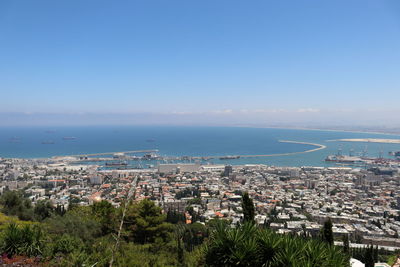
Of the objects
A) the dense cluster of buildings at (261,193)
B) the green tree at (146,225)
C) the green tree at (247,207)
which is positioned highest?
the green tree at (247,207)

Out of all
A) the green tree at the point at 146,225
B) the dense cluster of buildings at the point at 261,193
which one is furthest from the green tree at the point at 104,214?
the dense cluster of buildings at the point at 261,193

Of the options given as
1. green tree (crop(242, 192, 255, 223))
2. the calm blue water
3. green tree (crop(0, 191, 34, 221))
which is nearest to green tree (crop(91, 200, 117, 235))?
green tree (crop(0, 191, 34, 221))

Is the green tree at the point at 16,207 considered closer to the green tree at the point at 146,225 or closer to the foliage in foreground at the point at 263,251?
the green tree at the point at 146,225

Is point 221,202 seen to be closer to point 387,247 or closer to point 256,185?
point 256,185

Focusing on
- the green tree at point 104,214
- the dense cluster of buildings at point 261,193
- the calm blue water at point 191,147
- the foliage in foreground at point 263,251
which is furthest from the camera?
the calm blue water at point 191,147

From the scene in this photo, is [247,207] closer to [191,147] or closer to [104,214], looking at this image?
[104,214]

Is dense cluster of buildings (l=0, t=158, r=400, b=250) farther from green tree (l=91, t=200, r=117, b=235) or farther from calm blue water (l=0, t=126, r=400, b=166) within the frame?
calm blue water (l=0, t=126, r=400, b=166)

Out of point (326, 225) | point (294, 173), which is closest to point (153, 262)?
point (326, 225)

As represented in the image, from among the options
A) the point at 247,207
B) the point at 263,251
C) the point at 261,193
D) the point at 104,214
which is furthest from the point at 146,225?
the point at 261,193

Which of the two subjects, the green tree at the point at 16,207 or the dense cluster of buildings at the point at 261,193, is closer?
the green tree at the point at 16,207
